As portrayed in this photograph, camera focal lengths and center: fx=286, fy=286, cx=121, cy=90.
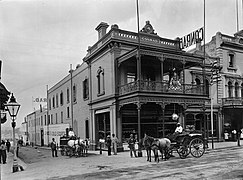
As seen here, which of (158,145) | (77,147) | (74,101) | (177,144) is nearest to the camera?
(158,145)

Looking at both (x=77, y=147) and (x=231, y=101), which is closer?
(x=77, y=147)

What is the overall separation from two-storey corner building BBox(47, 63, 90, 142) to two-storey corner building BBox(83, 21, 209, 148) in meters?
2.17

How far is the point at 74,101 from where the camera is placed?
31625 millimetres

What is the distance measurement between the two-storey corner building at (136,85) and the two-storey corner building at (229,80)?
6.47 meters

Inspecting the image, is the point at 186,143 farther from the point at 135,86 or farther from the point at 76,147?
the point at 76,147

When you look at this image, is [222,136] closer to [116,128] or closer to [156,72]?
[156,72]

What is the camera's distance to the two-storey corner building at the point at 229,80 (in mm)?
29562

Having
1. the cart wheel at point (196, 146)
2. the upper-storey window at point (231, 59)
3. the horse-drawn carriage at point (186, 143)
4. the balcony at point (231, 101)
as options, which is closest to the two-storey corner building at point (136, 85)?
the cart wheel at point (196, 146)

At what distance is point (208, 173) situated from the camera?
33.6 ft

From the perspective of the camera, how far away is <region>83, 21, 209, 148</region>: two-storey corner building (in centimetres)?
2006

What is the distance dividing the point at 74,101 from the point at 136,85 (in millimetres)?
13835

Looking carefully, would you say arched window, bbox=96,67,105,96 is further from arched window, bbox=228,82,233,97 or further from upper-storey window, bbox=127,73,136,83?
arched window, bbox=228,82,233,97

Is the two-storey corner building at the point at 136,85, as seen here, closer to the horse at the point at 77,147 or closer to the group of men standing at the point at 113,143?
the group of men standing at the point at 113,143

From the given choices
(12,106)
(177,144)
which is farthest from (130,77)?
(12,106)
